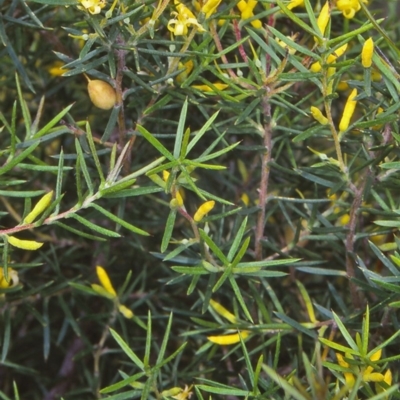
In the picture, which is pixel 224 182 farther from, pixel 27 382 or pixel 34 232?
pixel 27 382

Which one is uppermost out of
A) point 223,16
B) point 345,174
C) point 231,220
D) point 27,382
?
point 223,16

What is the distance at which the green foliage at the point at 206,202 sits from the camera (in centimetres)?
39

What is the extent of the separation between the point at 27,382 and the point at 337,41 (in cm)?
45

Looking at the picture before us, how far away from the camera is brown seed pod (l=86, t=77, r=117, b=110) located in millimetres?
433

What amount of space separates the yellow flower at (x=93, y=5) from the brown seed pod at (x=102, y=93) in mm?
63

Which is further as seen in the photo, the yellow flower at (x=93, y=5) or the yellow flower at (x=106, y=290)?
the yellow flower at (x=106, y=290)

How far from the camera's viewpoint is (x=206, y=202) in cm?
41

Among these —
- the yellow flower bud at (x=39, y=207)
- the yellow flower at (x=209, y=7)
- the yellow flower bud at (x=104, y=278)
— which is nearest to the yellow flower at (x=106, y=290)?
the yellow flower bud at (x=104, y=278)

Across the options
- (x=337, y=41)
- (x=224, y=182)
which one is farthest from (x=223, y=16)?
(x=224, y=182)

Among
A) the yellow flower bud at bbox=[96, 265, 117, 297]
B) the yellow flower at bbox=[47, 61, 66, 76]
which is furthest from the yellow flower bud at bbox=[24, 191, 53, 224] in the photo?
the yellow flower at bbox=[47, 61, 66, 76]

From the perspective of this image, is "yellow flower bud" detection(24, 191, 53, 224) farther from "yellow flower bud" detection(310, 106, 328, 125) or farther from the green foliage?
"yellow flower bud" detection(310, 106, 328, 125)

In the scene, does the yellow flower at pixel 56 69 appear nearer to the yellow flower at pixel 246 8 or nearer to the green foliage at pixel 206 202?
the green foliage at pixel 206 202

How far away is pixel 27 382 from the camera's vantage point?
621mm

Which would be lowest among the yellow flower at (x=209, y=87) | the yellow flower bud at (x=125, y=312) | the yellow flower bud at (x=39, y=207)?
the yellow flower bud at (x=125, y=312)
